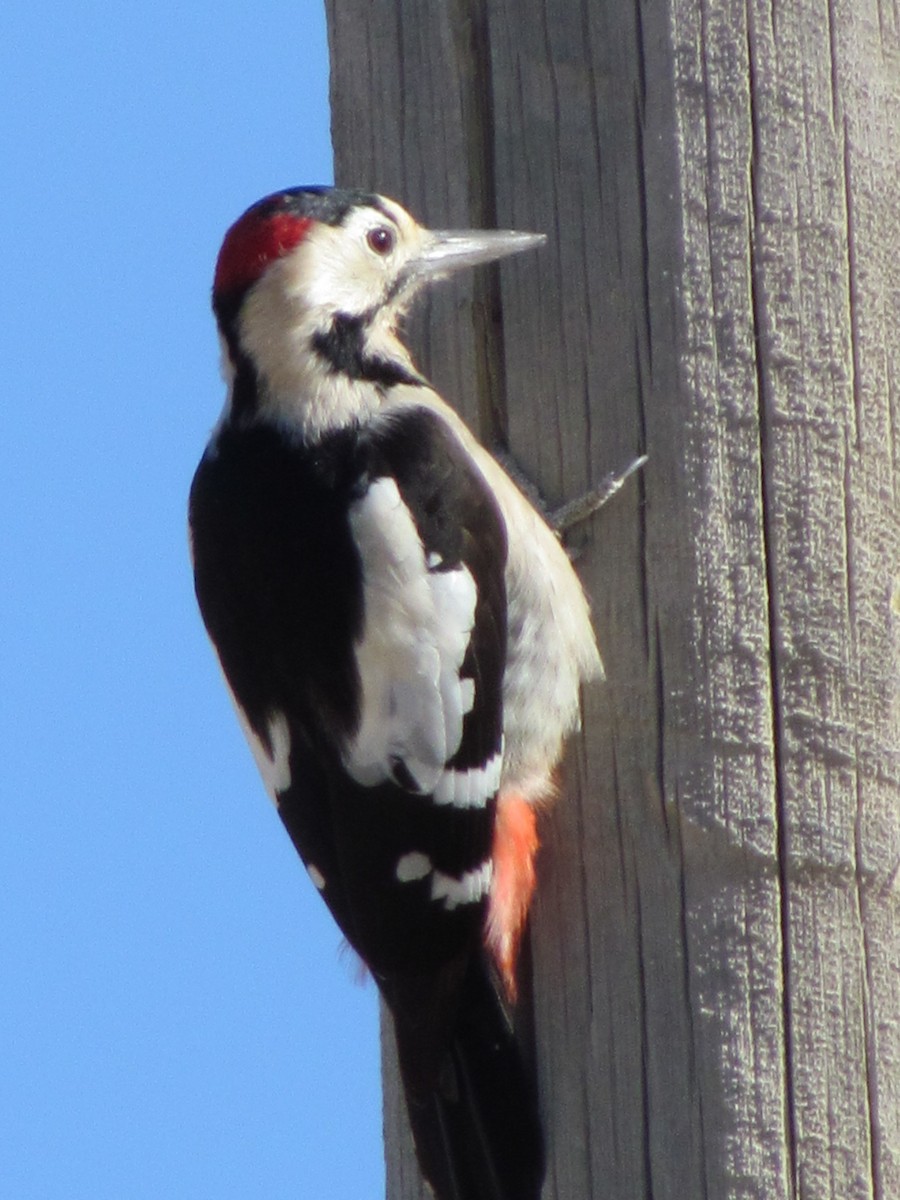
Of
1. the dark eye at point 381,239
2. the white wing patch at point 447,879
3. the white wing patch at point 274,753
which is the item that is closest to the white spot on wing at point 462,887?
the white wing patch at point 447,879

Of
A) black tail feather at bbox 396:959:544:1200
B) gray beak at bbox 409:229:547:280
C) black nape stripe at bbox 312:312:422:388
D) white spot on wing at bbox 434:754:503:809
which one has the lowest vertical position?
black tail feather at bbox 396:959:544:1200

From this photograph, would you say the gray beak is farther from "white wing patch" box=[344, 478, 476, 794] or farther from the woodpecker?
"white wing patch" box=[344, 478, 476, 794]

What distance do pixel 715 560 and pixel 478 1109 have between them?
33.9 inches

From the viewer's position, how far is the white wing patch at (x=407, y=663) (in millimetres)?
2844

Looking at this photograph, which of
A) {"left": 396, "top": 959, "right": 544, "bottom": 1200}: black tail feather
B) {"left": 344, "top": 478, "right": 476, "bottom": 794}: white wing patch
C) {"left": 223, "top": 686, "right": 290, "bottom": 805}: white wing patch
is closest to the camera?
{"left": 396, "top": 959, "right": 544, "bottom": 1200}: black tail feather

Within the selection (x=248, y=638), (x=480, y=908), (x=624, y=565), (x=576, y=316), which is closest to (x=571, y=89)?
(x=576, y=316)

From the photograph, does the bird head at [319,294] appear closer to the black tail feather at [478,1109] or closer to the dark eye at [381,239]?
the dark eye at [381,239]

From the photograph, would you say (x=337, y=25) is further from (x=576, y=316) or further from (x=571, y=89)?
(x=576, y=316)

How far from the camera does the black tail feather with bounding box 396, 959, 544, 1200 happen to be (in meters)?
2.73

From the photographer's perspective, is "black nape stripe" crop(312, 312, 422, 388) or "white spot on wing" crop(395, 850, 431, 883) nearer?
"white spot on wing" crop(395, 850, 431, 883)

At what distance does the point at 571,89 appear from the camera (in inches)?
116

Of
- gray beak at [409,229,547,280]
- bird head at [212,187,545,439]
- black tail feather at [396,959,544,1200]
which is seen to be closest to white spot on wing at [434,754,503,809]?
black tail feather at [396,959,544,1200]

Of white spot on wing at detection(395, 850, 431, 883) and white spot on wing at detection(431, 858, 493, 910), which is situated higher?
white spot on wing at detection(395, 850, 431, 883)

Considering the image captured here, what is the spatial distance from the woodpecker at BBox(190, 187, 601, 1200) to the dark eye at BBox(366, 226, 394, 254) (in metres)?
0.07
